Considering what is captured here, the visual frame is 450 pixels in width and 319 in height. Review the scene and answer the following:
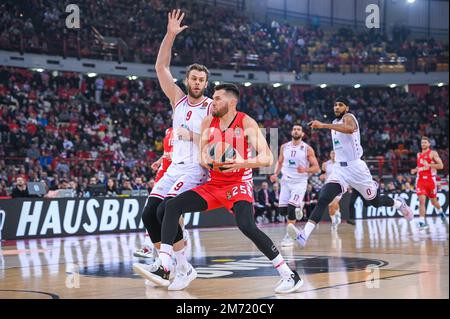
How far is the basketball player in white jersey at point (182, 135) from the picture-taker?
8.38m

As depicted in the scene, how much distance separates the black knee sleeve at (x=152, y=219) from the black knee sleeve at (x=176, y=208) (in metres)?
0.68

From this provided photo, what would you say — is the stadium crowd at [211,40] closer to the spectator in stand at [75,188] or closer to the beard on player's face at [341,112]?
the spectator in stand at [75,188]

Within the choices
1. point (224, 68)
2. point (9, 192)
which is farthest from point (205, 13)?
point (9, 192)

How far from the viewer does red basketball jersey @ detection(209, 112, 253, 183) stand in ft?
25.8

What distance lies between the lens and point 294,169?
52.5 feet

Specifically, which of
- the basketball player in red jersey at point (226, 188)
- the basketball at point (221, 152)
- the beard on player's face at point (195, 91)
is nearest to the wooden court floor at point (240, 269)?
the basketball player in red jersey at point (226, 188)

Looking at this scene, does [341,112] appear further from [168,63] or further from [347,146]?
[168,63]

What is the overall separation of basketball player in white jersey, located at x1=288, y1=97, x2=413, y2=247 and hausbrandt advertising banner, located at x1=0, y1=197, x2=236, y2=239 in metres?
7.64

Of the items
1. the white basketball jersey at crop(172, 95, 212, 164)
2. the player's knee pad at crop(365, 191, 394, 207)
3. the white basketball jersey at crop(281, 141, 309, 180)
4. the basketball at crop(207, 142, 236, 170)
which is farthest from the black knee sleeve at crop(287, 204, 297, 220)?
the basketball at crop(207, 142, 236, 170)

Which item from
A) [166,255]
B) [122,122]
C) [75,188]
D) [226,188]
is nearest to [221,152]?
[226,188]

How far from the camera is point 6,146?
82.5ft

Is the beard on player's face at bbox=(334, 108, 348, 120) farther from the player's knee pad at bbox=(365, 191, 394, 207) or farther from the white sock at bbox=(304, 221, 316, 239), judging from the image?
the white sock at bbox=(304, 221, 316, 239)

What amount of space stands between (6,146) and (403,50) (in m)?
25.9
